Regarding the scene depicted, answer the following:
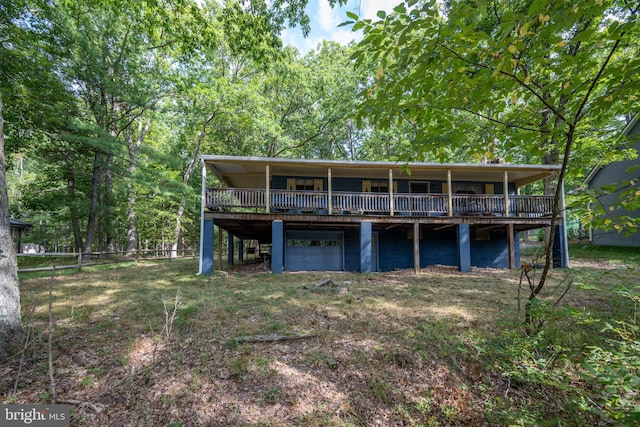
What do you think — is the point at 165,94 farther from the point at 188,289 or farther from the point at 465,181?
the point at 465,181

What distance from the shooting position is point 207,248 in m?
9.98

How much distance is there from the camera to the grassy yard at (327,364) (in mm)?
2738

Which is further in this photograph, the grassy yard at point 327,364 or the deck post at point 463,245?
the deck post at point 463,245

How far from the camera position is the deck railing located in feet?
34.4

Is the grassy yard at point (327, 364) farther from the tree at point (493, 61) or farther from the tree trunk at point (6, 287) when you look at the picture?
the tree at point (493, 61)

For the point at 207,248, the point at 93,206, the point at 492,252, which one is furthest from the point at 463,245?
the point at 93,206

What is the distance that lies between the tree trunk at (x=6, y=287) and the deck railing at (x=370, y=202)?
6431mm

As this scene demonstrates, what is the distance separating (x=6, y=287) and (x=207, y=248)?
21.1 feet

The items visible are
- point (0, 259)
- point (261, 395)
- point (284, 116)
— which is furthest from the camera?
point (284, 116)

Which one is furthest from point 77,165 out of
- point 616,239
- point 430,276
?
point 616,239

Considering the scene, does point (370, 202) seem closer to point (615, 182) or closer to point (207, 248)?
point (207, 248)

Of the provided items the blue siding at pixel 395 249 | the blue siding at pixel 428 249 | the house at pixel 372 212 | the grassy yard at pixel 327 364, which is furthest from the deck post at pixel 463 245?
the grassy yard at pixel 327 364

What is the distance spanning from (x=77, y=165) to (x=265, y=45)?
14464 millimetres

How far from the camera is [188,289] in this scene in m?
7.38
